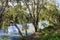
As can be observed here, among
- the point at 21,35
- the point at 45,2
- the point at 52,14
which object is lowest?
the point at 21,35

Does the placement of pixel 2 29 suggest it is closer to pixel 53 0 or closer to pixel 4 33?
pixel 4 33

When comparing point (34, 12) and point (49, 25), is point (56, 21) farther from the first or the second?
point (34, 12)

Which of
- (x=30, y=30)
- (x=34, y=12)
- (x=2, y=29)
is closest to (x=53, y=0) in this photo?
(x=34, y=12)

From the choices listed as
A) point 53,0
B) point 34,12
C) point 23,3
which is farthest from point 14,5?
point 53,0

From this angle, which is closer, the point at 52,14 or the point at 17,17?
the point at 17,17

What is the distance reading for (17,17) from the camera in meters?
9.27

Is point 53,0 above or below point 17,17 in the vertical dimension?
above

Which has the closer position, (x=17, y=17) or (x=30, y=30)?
(x=17, y=17)

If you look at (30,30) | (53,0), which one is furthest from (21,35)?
(53,0)

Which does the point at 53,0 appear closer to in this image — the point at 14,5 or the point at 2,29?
the point at 14,5

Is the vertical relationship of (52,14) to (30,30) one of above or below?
above

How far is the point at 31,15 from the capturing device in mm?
9867

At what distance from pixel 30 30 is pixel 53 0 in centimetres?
190

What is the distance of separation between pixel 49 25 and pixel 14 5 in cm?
213
